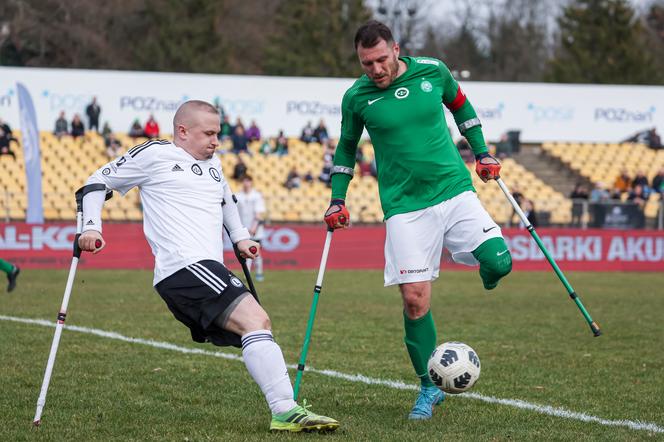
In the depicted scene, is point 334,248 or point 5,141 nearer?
point 334,248

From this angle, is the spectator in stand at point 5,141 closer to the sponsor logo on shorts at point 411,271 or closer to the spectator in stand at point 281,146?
the spectator in stand at point 281,146

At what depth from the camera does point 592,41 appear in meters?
51.7

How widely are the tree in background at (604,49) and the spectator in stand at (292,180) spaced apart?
2488 centimetres

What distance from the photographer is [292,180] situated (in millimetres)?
29234

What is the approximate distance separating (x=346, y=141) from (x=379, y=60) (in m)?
0.75

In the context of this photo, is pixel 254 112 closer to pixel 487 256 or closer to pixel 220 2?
pixel 220 2

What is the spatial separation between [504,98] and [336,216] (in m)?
28.1

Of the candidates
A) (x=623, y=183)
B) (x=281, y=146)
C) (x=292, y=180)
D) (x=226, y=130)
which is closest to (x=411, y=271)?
(x=292, y=180)

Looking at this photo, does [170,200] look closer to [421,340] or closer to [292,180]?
[421,340]

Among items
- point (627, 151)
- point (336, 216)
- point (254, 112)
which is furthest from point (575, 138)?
point (336, 216)

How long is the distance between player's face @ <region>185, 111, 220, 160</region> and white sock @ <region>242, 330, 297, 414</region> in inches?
44.9

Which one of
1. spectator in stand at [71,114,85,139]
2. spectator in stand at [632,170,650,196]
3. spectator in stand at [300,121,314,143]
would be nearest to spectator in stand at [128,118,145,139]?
spectator in stand at [71,114,85,139]

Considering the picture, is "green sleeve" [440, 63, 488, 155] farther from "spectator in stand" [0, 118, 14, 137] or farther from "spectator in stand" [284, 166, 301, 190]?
"spectator in stand" [0, 118, 14, 137]

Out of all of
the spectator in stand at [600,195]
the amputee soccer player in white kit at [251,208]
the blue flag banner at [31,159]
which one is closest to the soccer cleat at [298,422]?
the amputee soccer player in white kit at [251,208]
